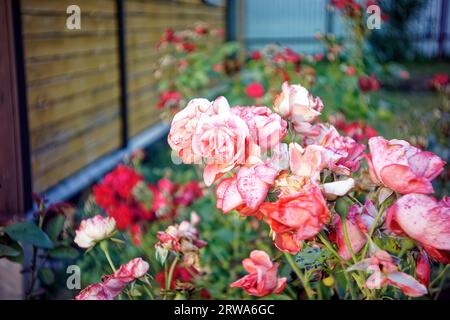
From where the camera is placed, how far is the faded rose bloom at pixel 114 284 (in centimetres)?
91

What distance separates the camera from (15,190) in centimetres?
198

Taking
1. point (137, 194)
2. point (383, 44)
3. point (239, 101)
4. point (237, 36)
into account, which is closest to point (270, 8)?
point (383, 44)

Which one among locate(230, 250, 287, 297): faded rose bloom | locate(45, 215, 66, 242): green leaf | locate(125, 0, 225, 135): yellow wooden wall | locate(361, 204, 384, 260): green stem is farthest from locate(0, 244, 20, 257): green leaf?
locate(125, 0, 225, 135): yellow wooden wall

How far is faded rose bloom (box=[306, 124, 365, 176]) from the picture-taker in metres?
0.83

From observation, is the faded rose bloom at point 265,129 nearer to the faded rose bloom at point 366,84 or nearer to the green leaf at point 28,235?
the green leaf at point 28,235

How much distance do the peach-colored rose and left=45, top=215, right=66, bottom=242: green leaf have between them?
69cm

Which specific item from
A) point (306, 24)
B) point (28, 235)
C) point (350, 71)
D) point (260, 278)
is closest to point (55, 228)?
point (28, 235)

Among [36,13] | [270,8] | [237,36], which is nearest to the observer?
[36,13]

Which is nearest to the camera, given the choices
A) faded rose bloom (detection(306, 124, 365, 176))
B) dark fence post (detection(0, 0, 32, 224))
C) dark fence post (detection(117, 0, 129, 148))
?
faded rose bloom (detection(306, 124, 365, 176))

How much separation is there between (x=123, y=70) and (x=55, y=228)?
8.41 feet

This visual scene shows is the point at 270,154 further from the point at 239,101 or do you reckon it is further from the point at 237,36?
the point at 237,36

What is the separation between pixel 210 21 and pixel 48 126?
4717mm

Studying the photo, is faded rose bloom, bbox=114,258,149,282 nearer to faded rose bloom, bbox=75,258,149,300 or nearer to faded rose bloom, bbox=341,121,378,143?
faded rose bloom, bbox=75,258,149,300

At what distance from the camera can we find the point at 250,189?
787 millimetres
